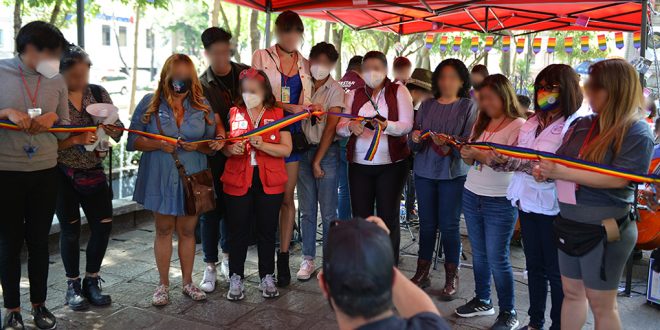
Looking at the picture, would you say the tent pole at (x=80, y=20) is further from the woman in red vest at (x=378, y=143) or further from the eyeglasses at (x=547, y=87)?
the eyeglasses at (x=547, y=87)

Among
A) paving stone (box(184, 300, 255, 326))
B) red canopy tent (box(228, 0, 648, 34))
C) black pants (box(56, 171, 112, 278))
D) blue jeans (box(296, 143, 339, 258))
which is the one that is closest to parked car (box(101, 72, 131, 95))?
red canopy tent (box(228, 0, 648, 34))

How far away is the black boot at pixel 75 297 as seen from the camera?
428cm

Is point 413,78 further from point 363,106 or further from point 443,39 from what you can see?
point 443,39

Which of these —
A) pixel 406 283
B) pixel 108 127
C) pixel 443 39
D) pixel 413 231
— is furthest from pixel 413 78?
pixel 443 39

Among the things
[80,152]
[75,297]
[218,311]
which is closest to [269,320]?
[218,311]

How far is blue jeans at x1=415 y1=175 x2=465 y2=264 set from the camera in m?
4.57

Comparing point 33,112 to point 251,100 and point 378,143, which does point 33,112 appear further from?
point 378,143

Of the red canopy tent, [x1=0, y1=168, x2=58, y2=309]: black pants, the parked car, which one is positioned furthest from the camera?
the parked car

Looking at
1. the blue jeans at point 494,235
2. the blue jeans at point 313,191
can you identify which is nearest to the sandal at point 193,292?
the blue jeans at point 313,191

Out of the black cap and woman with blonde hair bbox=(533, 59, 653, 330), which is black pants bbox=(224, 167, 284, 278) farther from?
the black cap

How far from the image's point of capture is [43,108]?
3756 millimetres

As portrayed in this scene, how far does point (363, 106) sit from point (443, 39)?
7727 millimetres

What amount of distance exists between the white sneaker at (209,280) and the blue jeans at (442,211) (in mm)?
1825

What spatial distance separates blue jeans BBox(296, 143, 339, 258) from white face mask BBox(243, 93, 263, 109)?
83 centimetres
